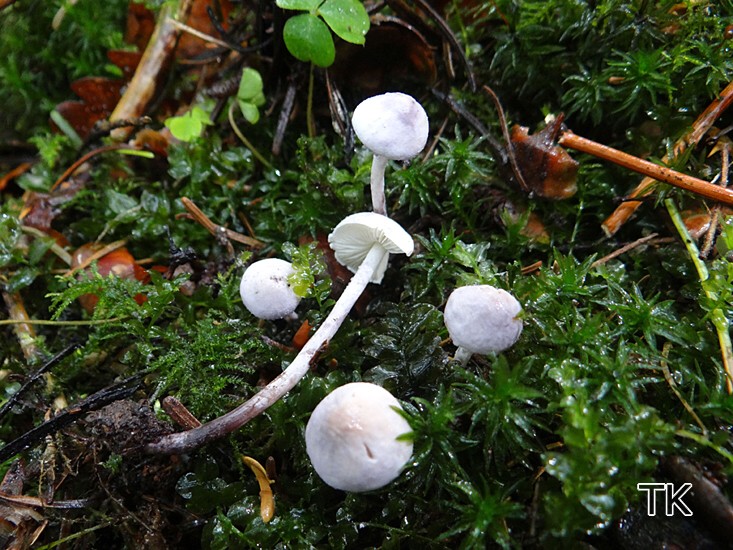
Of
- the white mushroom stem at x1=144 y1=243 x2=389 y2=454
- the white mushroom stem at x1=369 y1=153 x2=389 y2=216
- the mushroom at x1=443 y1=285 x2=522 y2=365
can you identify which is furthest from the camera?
the white mushroom stem at x1=369 y1=153 x2=389 y2=216

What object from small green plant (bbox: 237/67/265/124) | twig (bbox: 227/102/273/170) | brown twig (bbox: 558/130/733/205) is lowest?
twig (bbox: 227/102/273/170)

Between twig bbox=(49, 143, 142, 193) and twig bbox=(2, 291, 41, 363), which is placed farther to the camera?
twig bbox=(49, 143, 142, 193)

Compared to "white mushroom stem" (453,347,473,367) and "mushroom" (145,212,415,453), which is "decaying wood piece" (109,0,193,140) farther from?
"white mushroom stem" (453,347,473,367)

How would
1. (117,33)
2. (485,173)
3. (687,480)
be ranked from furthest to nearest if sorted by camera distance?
(117,33)
(485,173)
(687,480)

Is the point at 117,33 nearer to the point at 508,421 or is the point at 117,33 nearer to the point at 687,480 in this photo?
the point at 508,421

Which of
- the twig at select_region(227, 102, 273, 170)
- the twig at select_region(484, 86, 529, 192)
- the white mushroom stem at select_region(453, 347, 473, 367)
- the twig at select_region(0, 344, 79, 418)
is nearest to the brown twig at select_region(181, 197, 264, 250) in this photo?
the twig at select_region(227, 102, 273, 170)

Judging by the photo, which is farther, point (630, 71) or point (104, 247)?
point (104, 247)

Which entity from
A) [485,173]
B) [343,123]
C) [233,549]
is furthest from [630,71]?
[233,549]

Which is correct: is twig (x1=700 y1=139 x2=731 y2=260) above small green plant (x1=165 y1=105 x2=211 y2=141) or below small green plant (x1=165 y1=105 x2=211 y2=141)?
above
